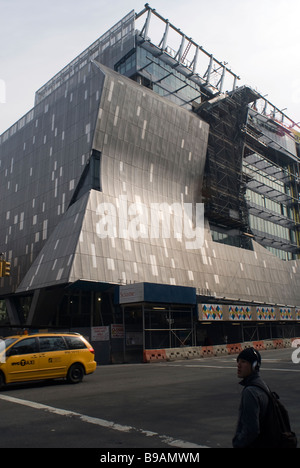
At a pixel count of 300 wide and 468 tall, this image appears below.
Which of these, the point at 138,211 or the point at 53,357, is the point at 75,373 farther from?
the point at 138,211

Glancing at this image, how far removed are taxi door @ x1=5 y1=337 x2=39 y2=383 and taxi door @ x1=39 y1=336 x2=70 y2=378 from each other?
198 millimetres

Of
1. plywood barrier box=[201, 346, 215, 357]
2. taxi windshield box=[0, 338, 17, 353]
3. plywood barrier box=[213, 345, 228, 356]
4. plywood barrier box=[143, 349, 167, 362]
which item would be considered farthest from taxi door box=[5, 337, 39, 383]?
plywood barrier box=[213, 345, 228, 356]

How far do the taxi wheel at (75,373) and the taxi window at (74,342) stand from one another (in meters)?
0.61

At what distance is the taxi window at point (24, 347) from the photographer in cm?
1258

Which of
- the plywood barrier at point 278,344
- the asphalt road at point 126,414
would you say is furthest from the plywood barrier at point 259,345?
the asphalt road at point 126,414

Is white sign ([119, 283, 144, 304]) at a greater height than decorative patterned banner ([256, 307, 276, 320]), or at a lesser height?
greater

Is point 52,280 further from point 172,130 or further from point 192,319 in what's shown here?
point 172,130

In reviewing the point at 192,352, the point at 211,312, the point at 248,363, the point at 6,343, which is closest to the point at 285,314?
the point at 211,312

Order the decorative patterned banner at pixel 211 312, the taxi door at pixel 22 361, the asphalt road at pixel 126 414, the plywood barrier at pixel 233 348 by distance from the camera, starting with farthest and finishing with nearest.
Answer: the decorative patterned banner at pixel 211 312 → the plywood barrier at pixel 233 348 → the taxi door at pixel 22 361 → the asphalt road at pixel 126 414

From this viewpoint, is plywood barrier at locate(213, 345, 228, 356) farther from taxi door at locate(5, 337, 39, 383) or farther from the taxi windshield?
the taxi windshield

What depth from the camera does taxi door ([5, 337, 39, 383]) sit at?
12.4 metres

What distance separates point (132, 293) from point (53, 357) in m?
15.3

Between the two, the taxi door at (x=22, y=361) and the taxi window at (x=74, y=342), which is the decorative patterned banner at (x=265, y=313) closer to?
the taxi window at (x=74, y=342)
